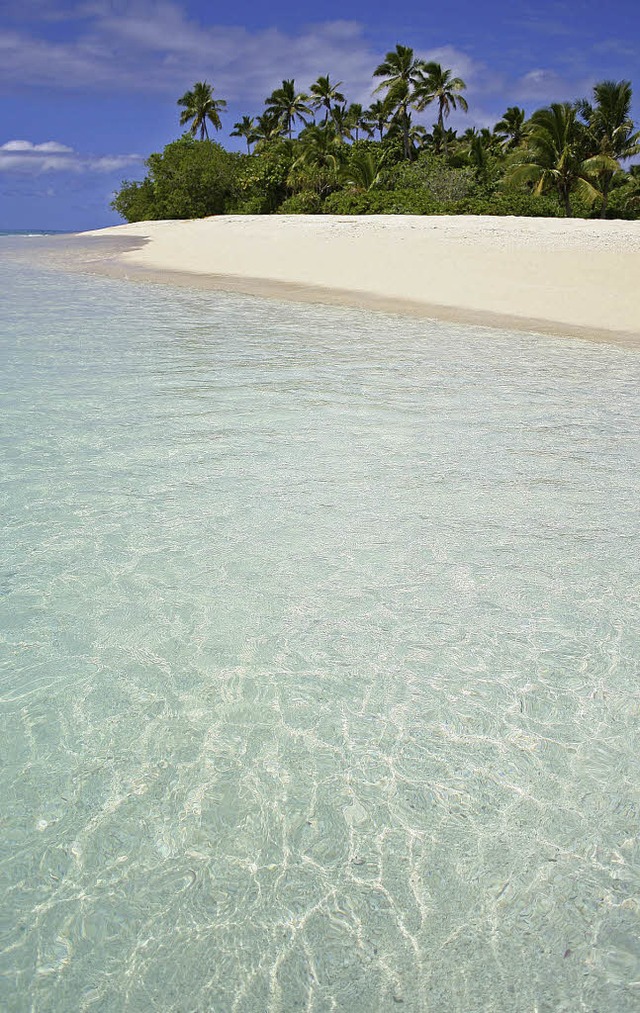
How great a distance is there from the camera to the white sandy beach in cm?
1311

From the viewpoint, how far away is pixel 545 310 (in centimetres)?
1302

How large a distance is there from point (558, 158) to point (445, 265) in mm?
16442

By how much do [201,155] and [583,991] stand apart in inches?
1688

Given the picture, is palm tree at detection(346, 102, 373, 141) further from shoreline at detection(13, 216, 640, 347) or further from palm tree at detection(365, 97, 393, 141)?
shoreline at detection(13, 216, 640, 347)

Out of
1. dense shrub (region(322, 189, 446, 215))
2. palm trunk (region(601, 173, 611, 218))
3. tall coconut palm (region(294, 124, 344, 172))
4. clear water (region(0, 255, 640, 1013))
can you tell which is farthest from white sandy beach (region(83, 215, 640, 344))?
tall coconut palm (region(294, 124, 344, 172))

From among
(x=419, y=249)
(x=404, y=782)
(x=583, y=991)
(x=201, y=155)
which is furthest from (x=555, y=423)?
(x=201, y=155)

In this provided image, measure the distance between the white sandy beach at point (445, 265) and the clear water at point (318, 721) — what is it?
7686 mm

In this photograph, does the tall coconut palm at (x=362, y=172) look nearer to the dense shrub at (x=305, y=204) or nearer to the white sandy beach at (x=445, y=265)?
the dense shrub at (x=305, y=204)

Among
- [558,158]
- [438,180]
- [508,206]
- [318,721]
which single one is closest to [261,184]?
[438,180]

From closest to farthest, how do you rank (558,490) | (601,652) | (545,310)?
(601,652)
(558,490)
(545,310)

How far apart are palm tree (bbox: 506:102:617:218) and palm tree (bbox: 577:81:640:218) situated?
1.16 meters

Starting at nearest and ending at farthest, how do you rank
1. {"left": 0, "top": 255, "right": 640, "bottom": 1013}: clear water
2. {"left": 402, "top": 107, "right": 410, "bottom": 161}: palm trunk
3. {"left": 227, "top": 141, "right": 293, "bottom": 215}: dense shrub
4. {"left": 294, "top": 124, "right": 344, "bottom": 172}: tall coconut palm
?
{"left": 0, "top": 255, "right": 640, "bottom": 1013}: clear water, {"left": 294, "top": 124, "right": 344, "bottom": 172}: tall coconut palm, {"left": 227, "top": 141, "right": 293, "bottom": 215}: dense shrub, {"left": 402, "top": 107, "right": 410, "bottom": 161}: palm trunk

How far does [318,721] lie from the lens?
2.77m

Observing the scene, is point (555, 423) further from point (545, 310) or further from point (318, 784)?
point (545, 310)
